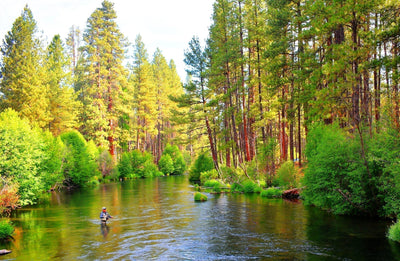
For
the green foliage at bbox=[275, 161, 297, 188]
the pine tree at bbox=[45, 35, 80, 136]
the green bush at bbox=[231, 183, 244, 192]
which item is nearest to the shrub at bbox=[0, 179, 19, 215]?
the green bush at bbox=[231, 183, 244, 192]

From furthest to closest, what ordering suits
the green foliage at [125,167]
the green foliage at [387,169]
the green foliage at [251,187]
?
the green foliage at [125,167]
the green foliage at [251,187]
the green foliage at [387,169]

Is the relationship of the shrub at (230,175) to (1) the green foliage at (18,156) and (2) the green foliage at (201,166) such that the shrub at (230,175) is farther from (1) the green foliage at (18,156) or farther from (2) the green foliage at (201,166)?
(1) the green foliage at (18,156)

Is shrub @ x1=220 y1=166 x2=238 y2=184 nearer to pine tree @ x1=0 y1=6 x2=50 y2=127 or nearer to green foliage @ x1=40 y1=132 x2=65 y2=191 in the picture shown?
green foliage @ x1=40 y1=132 x2=65 y2=191

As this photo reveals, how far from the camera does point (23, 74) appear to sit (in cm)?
3997

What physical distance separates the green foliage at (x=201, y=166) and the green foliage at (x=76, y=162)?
542 inches

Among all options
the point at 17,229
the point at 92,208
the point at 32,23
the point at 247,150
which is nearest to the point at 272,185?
the point at 247,150

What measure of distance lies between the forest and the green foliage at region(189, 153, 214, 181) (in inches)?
14.1

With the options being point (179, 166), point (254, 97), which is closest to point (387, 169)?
point (254, 97)

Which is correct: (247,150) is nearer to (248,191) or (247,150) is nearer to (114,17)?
(248,191)

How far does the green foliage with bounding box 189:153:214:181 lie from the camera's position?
4459cm

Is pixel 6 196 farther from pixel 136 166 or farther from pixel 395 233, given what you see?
pixel 136 166

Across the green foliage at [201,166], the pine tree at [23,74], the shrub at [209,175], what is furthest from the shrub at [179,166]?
the pine tree at [23,74]

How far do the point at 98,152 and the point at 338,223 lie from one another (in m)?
38.7

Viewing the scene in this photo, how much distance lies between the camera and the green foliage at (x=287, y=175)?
26094 mm
